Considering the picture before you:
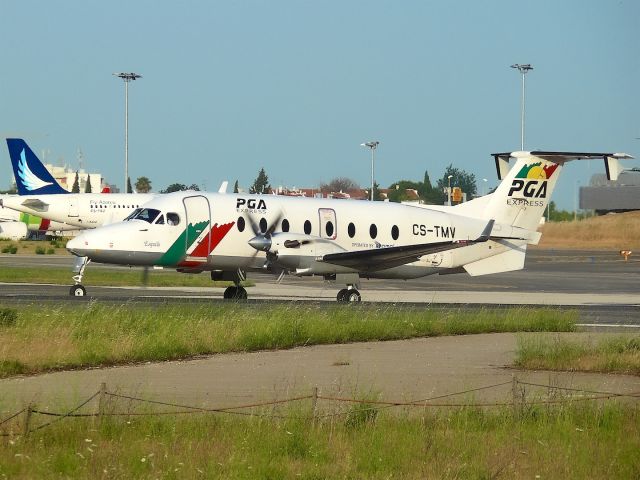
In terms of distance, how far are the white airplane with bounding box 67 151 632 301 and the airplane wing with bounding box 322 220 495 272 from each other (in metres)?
0.04

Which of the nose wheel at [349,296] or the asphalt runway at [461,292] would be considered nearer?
the asphalt runway at [461,292]

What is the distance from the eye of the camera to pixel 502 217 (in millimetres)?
40562

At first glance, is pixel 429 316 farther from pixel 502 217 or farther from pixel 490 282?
pixel 490 282

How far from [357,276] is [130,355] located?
16.8m

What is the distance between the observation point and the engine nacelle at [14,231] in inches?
4547

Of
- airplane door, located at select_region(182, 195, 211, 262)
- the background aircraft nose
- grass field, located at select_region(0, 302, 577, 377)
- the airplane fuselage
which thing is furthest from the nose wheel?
the background aircraft nose

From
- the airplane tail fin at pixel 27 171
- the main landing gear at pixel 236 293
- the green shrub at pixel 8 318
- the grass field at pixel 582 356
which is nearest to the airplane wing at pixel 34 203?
the airplane tail fin at pixel 27 171

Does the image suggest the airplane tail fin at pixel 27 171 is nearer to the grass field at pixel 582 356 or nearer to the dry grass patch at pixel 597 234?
the dry grass patch at pixel 597 234

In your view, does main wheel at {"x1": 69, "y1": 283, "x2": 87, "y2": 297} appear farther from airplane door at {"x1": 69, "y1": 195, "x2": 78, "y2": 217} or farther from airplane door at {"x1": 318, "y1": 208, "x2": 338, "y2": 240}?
airplane door at {"x1": 69, "y1": 195, "x2": 78, "y2": 217}

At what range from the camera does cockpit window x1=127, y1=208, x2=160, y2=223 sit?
3544cm

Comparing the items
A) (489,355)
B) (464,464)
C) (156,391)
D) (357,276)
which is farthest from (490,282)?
(464,464)

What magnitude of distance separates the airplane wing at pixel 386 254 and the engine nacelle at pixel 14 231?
83.2 meters

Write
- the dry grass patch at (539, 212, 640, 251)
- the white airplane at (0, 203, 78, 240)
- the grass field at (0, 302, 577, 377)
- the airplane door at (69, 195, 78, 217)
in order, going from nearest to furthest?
the grass field at (0, 302, 577, 377) < the airplane door at (69, 195, 78, 217) < the white airplane at (0, 203, 78, 240) < the dry grass patch at (539, 212, 640, 251)

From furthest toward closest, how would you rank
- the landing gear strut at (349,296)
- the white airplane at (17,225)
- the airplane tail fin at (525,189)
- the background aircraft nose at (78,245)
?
the white airplane at (17,225)
the airplane tail fin at (525,189)
the landing gear strut at (349,296)
the background aircraft nose at (78,245)
